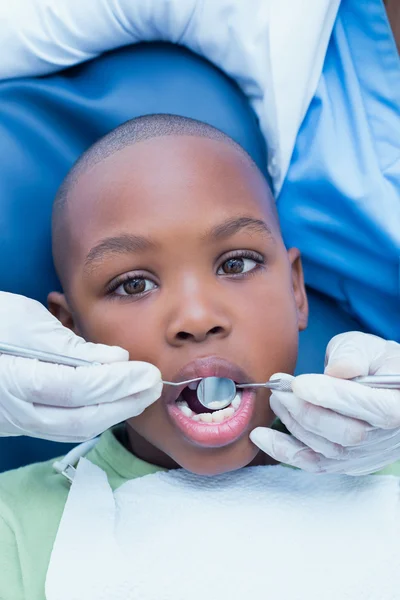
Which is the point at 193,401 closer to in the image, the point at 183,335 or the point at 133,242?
the point at 183,335

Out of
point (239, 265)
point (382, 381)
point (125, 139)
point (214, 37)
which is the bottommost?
point (382, 381)

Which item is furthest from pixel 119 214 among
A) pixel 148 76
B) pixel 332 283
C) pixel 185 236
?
pixel 332 283

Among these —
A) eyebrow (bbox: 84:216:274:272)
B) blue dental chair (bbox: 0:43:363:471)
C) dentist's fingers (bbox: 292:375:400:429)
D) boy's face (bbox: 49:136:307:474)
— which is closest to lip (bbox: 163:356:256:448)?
boy's face (bbox: 49:136:307:474)

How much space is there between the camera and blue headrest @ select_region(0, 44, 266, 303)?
1.38 m

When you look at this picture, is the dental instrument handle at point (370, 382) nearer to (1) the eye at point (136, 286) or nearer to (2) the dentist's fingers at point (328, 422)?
(2) the dentist's fingers at point (328, 422)

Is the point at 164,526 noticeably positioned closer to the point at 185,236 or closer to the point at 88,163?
the point at 185,236

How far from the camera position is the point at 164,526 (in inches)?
43.8

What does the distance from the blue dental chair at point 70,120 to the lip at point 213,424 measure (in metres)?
0.45

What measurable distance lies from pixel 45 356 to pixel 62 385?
0.05m

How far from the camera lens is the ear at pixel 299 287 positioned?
1372mm

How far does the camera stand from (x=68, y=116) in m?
1.47

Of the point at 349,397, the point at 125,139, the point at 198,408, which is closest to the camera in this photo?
the point at 349,397

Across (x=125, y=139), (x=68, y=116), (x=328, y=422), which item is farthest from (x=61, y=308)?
(x=328, y=422)

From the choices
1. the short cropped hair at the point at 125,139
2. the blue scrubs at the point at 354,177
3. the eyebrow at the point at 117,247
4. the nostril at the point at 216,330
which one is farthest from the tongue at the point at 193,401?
the blue scrubs at the point at 354,177
